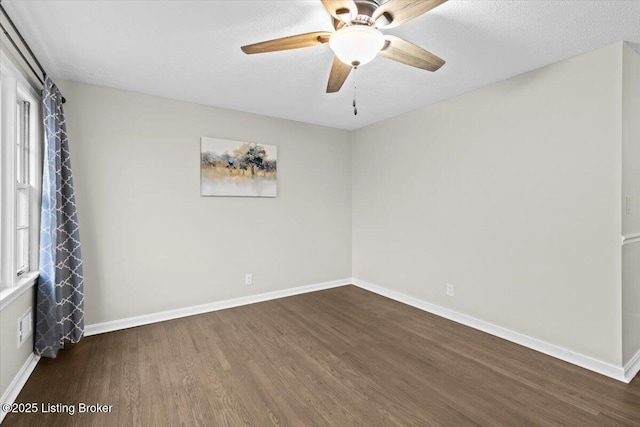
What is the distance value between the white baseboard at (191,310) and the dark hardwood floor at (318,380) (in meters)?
0.12

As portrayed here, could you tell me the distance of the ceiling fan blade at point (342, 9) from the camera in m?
1.49

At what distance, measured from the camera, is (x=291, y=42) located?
178cm

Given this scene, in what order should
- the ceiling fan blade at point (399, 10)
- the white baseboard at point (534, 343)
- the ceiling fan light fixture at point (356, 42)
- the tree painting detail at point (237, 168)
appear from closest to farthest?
the ceiling fan blade at point (399, 10) < the ceiling fan light fixture at point (356, 42) < the white baseboard at point (534, 343) < the tree painting detail at point (237, 168)

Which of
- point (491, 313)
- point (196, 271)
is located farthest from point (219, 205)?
point (491, 313)

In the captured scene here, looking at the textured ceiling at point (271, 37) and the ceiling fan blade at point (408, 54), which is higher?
the textured ceiling at point (271, 37)

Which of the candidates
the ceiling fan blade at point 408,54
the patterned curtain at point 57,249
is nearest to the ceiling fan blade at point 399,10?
the ceiling fan blade at point 408,54

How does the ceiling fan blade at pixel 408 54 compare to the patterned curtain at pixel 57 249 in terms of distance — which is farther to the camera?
the patterned curtain at pixel 57 249

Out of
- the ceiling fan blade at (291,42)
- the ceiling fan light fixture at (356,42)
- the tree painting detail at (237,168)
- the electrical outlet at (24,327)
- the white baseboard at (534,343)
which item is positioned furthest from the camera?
the tree painting detail at (237,168)

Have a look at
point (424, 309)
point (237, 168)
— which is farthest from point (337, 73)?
point (424, 309)

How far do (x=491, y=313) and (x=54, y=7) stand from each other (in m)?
4.07

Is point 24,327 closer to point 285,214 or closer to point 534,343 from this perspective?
point 285,214

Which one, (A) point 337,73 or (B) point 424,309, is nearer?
(A) point 337,73

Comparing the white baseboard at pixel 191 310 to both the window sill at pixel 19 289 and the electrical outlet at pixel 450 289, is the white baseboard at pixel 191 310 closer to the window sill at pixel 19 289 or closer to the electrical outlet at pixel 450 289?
the window sill at pixel 19 289

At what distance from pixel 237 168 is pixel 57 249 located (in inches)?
73.1
